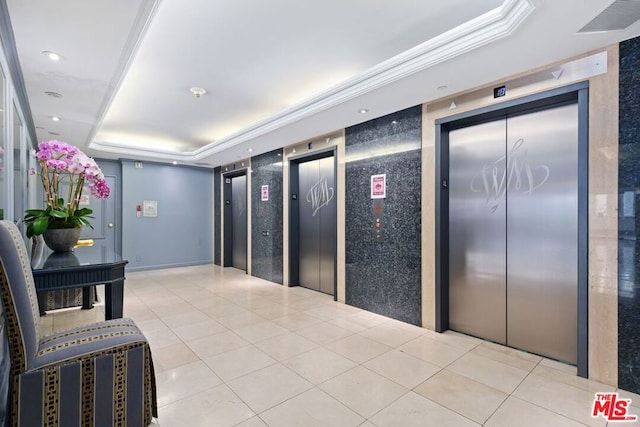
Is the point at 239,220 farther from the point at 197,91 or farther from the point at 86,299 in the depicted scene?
the point at 197,91

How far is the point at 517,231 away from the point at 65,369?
3.70 m

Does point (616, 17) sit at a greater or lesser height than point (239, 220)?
greater

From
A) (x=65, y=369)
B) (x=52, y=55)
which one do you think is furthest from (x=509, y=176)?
(x=52, y=55)

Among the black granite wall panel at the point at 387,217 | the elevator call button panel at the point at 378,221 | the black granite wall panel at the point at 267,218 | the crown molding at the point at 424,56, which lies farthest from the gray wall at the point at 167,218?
the elevator call button panel at the point at 378,221

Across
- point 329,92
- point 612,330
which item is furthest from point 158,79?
point 612,330

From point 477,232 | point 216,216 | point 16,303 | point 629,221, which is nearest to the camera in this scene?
point 16,303

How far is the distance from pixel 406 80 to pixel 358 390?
2742 mm

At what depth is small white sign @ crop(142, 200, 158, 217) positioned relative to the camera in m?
7.43

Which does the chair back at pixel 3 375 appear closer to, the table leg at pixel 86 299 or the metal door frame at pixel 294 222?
the table leg at pixel 86 299

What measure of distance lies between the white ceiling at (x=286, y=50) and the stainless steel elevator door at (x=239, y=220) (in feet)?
9.93

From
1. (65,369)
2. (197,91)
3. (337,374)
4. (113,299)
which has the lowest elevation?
(337,374)

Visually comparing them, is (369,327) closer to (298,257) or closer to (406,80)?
(298,257)

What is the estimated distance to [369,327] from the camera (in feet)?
12.2

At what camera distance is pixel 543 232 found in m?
2.92
